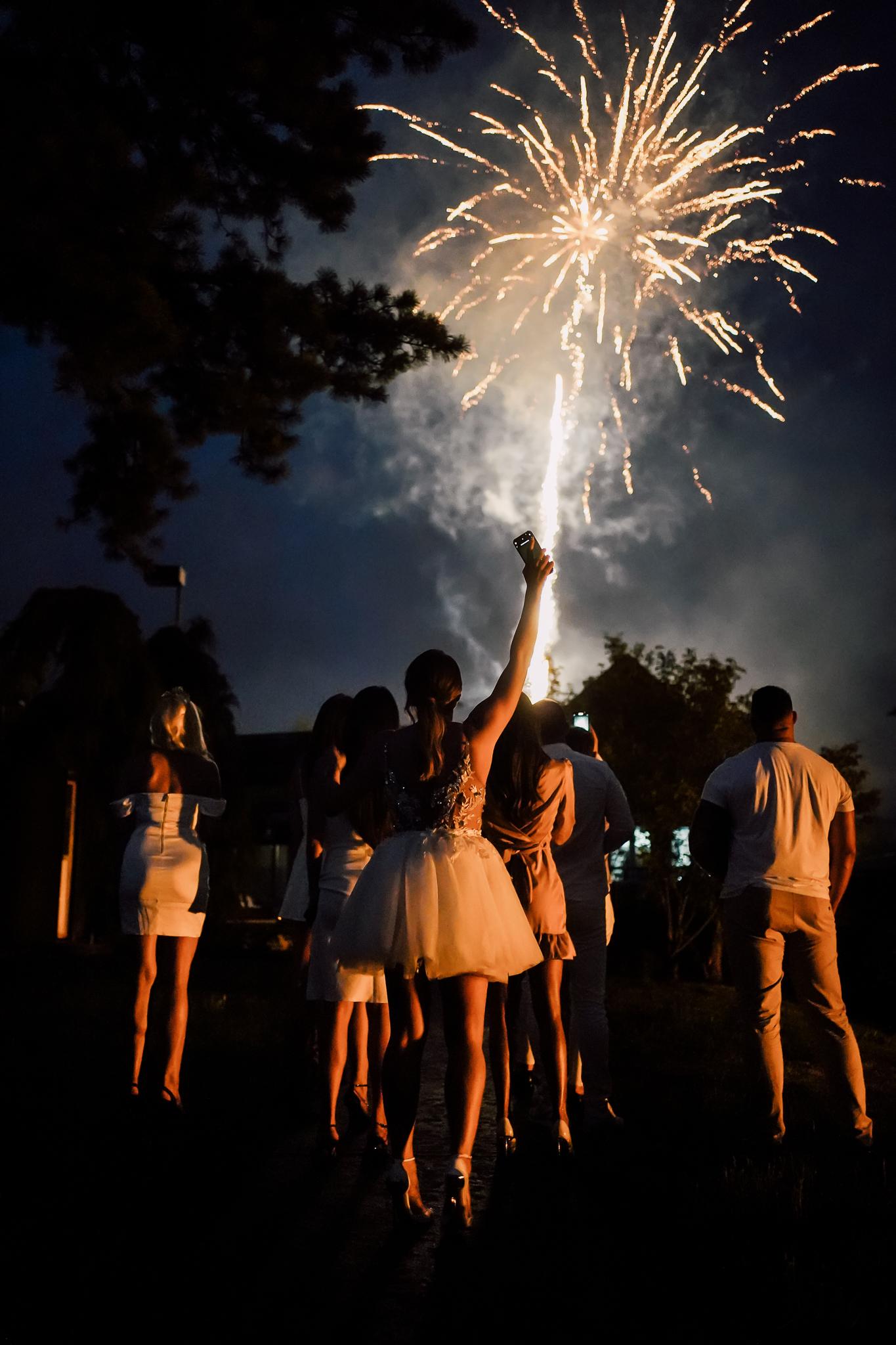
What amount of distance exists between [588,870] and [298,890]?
1.70 metres

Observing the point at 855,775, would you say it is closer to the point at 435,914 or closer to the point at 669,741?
the point at 669,741

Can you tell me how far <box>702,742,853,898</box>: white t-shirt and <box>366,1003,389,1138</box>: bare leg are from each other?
1.79 meters

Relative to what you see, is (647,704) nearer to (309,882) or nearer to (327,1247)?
(309,882)

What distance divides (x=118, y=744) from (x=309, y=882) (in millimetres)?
14465

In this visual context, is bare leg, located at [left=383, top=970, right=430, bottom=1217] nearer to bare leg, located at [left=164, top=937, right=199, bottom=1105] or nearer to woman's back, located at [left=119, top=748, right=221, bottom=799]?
bare leg, located at [left=164, top=937, right=199, bottom=1105]

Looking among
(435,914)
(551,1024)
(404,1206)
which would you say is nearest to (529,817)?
(551,1024)

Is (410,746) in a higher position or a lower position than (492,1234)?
higher

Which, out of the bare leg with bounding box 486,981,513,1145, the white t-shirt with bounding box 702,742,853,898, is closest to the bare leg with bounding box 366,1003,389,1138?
the bare leg with bounding box 486,981,513,1145

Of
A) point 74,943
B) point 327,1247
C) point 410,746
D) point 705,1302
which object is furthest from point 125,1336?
point 74,943

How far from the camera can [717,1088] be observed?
683 cm

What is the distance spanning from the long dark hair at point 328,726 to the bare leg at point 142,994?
45.8 inches

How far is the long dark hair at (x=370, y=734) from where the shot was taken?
4992 mm

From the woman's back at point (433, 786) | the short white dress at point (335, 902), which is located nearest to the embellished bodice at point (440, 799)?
the woman's back at point (433, 786)

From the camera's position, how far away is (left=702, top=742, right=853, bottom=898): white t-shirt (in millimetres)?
5527
